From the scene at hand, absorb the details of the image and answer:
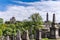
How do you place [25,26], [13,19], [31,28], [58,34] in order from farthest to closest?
[13,19] < [25,26] < [31,28] < [58,34]

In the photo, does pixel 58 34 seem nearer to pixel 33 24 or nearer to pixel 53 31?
pixel 53 31

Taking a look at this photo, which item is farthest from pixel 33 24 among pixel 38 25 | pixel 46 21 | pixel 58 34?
pixel 46 21

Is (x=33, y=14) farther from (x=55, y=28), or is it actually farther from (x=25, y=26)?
(x=55, y=28)

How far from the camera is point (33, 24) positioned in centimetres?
4116

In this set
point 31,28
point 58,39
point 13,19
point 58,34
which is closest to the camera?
point 58,39

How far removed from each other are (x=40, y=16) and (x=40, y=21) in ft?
3.86

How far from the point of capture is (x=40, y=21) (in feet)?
135

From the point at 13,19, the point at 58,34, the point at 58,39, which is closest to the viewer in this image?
the point at 58,39

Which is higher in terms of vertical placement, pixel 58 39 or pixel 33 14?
Result: pixel 33 14

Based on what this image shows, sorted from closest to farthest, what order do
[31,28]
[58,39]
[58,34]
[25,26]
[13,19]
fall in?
[58,39] < [58,34] < [31,28] < [25,26] < [13,19]

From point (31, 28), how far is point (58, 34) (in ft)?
21.1

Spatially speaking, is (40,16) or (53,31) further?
(40,16)

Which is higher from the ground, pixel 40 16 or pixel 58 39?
pixel 40 16

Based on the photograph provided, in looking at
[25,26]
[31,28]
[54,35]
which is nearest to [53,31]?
[54,35]
